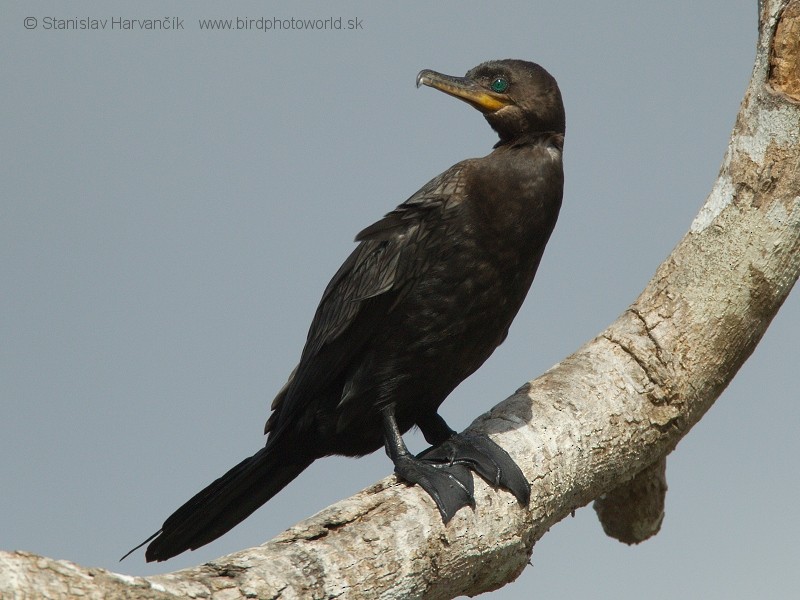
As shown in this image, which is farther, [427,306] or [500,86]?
[500,86]

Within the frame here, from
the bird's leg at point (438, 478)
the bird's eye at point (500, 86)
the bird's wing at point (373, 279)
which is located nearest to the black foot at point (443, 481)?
the bird's leg at point (438, 478)

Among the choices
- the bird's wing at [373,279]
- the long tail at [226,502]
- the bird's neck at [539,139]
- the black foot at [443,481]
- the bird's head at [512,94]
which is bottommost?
the black foot at [443,481]

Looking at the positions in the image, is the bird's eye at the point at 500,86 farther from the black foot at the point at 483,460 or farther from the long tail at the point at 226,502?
the long tail at the point at 226,502

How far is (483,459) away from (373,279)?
39.0 inches

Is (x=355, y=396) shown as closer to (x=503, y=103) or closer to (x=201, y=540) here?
(x=201, y=540)

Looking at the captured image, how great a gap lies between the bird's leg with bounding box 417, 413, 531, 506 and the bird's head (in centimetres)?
156

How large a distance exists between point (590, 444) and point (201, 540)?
195 centimetres

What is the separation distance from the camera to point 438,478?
4.23m

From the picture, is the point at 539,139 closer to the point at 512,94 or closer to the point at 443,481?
the point at 512,94

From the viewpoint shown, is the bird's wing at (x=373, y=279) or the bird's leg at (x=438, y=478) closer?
the bird's leg at (x=438, y=478)

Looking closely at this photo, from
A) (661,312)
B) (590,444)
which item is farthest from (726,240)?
(590,444)

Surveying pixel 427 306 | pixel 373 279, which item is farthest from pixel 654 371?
pixel 373 279

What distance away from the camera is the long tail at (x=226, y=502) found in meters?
4.75

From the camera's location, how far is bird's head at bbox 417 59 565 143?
4.97 metres
